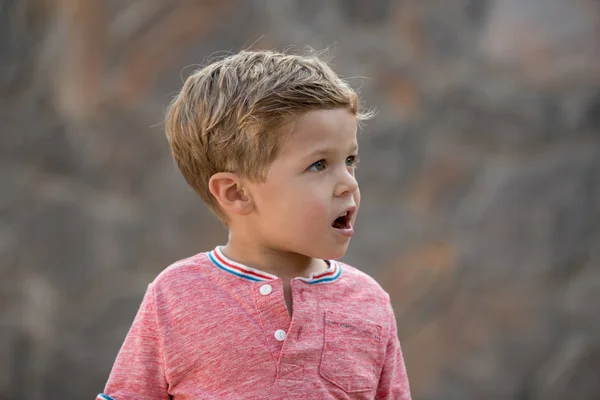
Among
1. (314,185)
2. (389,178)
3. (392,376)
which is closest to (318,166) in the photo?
(314,185)

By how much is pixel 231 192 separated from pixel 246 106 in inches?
6.7

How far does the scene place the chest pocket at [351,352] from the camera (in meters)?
1.46

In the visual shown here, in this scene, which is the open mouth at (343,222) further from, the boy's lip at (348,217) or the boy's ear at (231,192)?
the boy's ear at (231,192)

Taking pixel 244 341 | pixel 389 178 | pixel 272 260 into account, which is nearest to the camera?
pixel 244 341

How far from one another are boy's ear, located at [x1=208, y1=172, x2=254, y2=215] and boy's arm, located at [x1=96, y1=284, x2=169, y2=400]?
231mm

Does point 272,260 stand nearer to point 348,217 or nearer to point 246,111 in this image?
point 348,217

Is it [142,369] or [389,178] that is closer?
[142,369]

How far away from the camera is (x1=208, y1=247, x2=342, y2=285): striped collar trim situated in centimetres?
152

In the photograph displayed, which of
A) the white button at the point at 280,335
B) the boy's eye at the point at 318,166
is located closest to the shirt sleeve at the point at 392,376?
the white button at the point at 280,335

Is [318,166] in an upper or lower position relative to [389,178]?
upper

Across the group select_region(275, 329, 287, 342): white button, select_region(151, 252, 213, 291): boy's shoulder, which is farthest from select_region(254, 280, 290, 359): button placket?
select_region(151, 252, 213, 291): boy's shoulder

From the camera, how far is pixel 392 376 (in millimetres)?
1587

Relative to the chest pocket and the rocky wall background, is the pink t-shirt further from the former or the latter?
the rocky wall background

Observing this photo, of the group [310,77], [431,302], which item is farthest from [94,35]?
[310,77]
